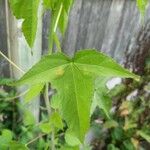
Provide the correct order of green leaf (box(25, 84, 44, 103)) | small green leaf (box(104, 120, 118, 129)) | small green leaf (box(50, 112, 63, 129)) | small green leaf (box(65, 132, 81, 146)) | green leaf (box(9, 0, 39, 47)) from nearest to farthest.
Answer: green leaf (box(9, 0, 39, 47)) → green leaf (box(25, 84, 44, 103)) → small green leaf (box(50, 112, 63, 129)) → small green leaf (box(65, 132, 81, 146)) → small green leaf (box(104, 120, 118, 129))

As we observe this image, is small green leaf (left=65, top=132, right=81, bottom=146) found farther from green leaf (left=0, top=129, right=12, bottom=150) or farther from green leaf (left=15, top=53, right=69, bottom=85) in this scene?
green leaf (left=15, top=53, right=69, bottom=85)

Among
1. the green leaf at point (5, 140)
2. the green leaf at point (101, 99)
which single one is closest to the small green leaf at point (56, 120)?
the green leaf at point (101, 99)

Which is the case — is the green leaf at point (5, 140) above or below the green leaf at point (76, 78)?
below

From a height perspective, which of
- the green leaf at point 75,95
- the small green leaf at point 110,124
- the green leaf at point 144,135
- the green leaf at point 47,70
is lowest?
the green leaf at point 144,135

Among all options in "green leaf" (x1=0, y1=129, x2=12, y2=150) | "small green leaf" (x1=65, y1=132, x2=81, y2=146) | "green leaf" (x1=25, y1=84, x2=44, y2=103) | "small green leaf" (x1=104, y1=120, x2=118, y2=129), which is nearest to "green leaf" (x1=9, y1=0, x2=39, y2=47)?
"green leaf" (x1=25, y1=84, x2=44, y2=103)

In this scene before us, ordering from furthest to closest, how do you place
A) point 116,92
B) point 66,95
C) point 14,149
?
point 116,92, point 14,149, point 66,95

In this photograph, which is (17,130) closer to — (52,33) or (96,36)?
(96,36)

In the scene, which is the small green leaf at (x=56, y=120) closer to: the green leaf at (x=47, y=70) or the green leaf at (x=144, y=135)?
the green leaf at (x=47, y=70)

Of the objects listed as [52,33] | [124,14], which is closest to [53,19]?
[52,33]
